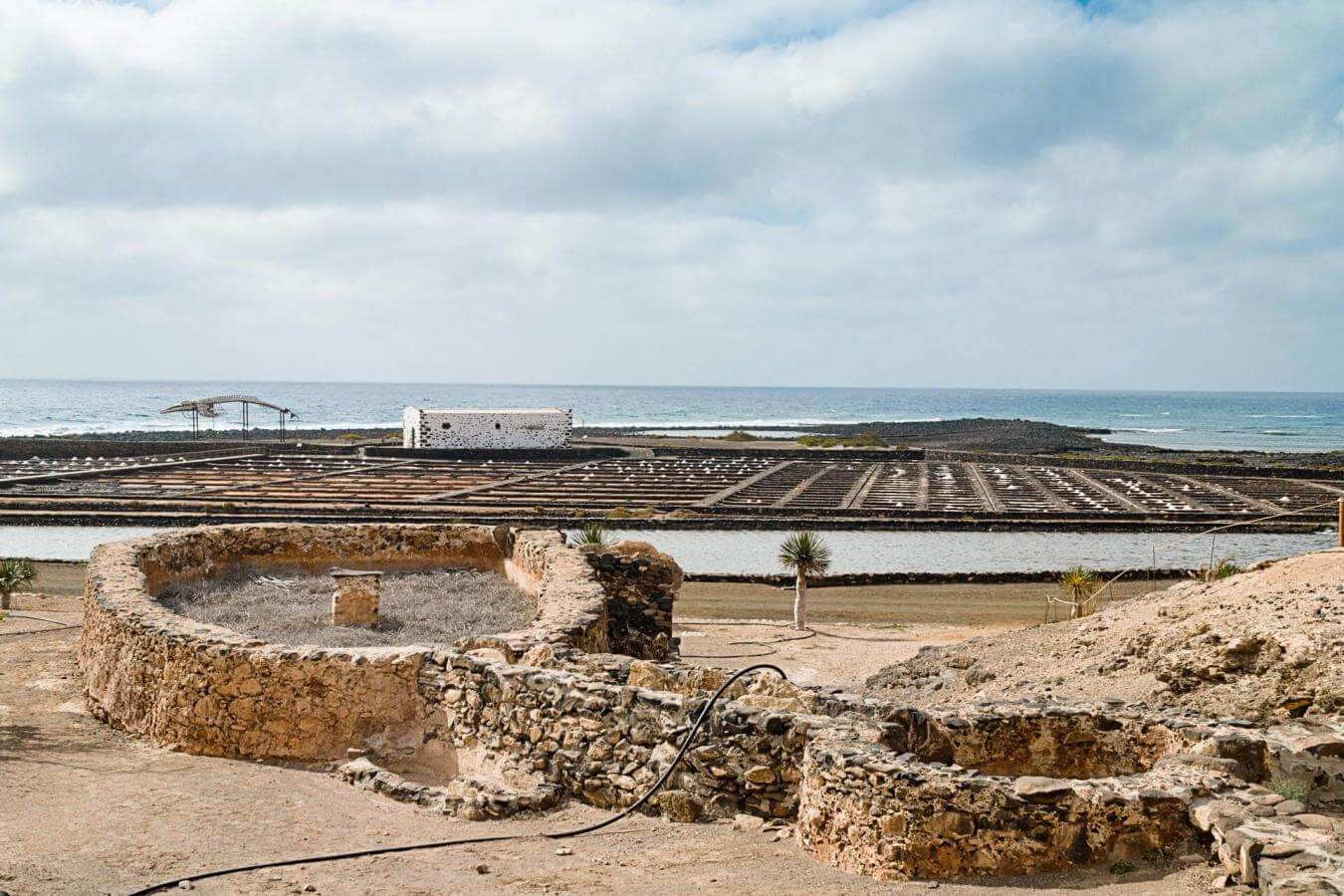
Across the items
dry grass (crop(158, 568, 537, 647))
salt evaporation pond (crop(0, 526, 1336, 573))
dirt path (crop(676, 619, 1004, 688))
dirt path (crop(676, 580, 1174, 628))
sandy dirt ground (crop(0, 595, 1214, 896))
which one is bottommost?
salt evaporation pond (crop(0, 526, 1336, 573))

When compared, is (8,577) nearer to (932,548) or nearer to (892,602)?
(892,602)

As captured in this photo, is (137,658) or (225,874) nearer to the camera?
(225,874)

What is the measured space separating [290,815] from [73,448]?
8069 cm

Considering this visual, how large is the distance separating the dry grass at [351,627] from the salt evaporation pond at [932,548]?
20.4 m

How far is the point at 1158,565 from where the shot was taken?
37.1 metres

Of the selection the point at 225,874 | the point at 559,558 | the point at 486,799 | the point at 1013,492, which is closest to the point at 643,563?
the point at 559,558

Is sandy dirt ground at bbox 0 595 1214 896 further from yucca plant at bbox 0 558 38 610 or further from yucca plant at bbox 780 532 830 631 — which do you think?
yucca plant at bbox 780 532 830 631

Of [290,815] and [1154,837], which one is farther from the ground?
[1154,837]

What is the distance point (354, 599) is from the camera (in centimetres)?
1230

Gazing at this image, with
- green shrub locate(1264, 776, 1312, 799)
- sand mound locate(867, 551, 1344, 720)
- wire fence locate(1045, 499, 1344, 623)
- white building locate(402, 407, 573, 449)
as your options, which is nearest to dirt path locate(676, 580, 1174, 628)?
wire fence locate(1045, 499, 1344, 623)

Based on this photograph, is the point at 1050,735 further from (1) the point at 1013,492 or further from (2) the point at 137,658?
(1) the point at 1013,492

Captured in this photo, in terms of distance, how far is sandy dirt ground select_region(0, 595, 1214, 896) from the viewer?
6090mm

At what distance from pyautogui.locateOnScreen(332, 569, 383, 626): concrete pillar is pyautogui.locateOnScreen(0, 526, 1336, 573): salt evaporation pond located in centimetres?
2341

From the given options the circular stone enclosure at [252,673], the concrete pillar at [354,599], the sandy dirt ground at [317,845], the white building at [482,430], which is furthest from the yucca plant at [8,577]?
the white building at [482,430]
